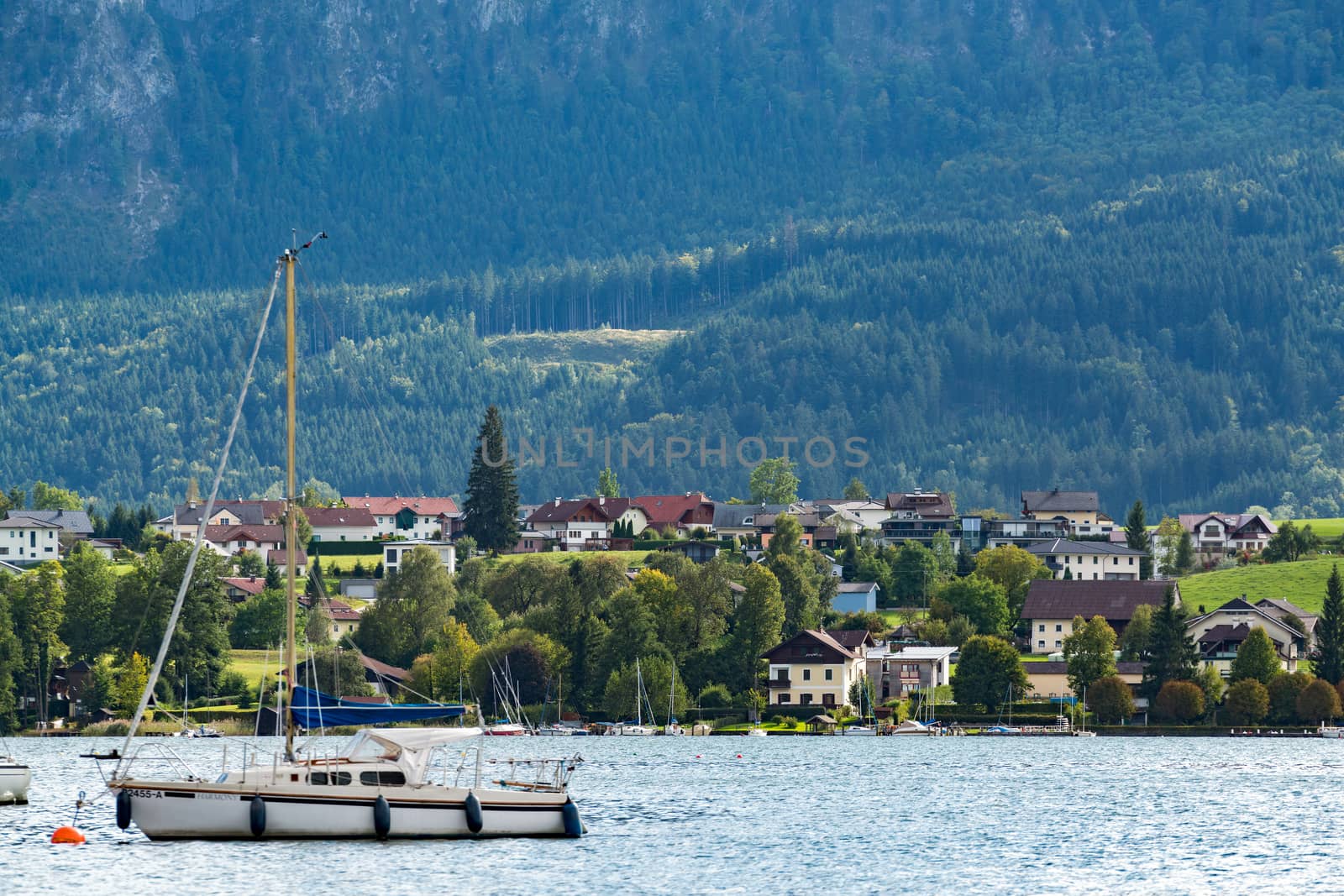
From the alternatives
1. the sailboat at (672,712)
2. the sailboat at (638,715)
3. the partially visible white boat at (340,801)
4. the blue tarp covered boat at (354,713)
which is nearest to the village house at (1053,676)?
the sailboat at (672,712)

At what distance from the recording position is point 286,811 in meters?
77.6

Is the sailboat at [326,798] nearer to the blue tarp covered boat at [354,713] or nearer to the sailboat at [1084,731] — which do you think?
the blue tarp covered boat at [354,713]

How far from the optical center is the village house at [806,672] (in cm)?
17812

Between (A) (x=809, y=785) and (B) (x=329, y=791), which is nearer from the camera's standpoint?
(B) (x=329, y=791)

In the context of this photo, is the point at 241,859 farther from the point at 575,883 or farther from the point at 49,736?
the point at 49,736

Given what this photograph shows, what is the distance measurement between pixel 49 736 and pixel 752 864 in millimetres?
97413

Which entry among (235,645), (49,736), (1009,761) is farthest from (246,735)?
(1009,761)

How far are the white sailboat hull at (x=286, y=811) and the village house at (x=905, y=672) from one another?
349 feet

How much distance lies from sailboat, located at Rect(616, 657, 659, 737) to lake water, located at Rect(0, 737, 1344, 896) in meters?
32.2

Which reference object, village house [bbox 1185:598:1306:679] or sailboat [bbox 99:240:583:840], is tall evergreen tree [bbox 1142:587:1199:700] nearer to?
village house [bbox 1185:598:1306:679]

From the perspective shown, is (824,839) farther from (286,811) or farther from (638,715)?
(638,715)

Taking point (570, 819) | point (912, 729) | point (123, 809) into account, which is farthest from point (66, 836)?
point (912, 729)

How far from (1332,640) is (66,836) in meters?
110

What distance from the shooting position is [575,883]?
242 feet
